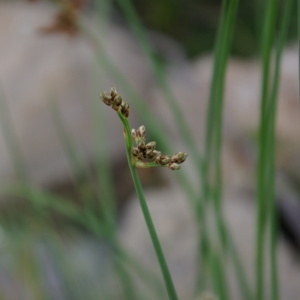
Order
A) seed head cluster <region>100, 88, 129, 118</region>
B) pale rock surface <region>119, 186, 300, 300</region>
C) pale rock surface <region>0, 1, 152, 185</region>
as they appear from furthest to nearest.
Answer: pale rock surface <region>0, 1, 152, 185</region> → pale rock surface <region>119, 186, 300, 300</region> → seed head cluster <region>100, 88, 129, 118</region>

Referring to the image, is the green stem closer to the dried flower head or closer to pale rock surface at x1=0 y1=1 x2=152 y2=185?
the dried flower head

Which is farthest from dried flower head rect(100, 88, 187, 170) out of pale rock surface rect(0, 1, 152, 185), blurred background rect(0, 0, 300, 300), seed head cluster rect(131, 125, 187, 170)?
pale rock surface rect(0, 1, 152, 185)

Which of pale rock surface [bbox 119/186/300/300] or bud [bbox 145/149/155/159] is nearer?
bud [bbox 145/149/155/159]

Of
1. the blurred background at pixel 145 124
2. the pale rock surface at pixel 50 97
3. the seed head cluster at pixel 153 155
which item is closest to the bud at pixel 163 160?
the seed head cluster at pixel 153 155

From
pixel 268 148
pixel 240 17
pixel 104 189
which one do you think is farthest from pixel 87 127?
pixel 268 148

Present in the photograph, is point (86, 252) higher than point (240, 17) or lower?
lower

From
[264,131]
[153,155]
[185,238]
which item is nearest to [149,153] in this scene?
[153,155]

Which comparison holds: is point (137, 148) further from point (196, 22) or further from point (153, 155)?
point (196, 22)

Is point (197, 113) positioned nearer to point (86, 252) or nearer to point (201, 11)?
point (201, 11)
